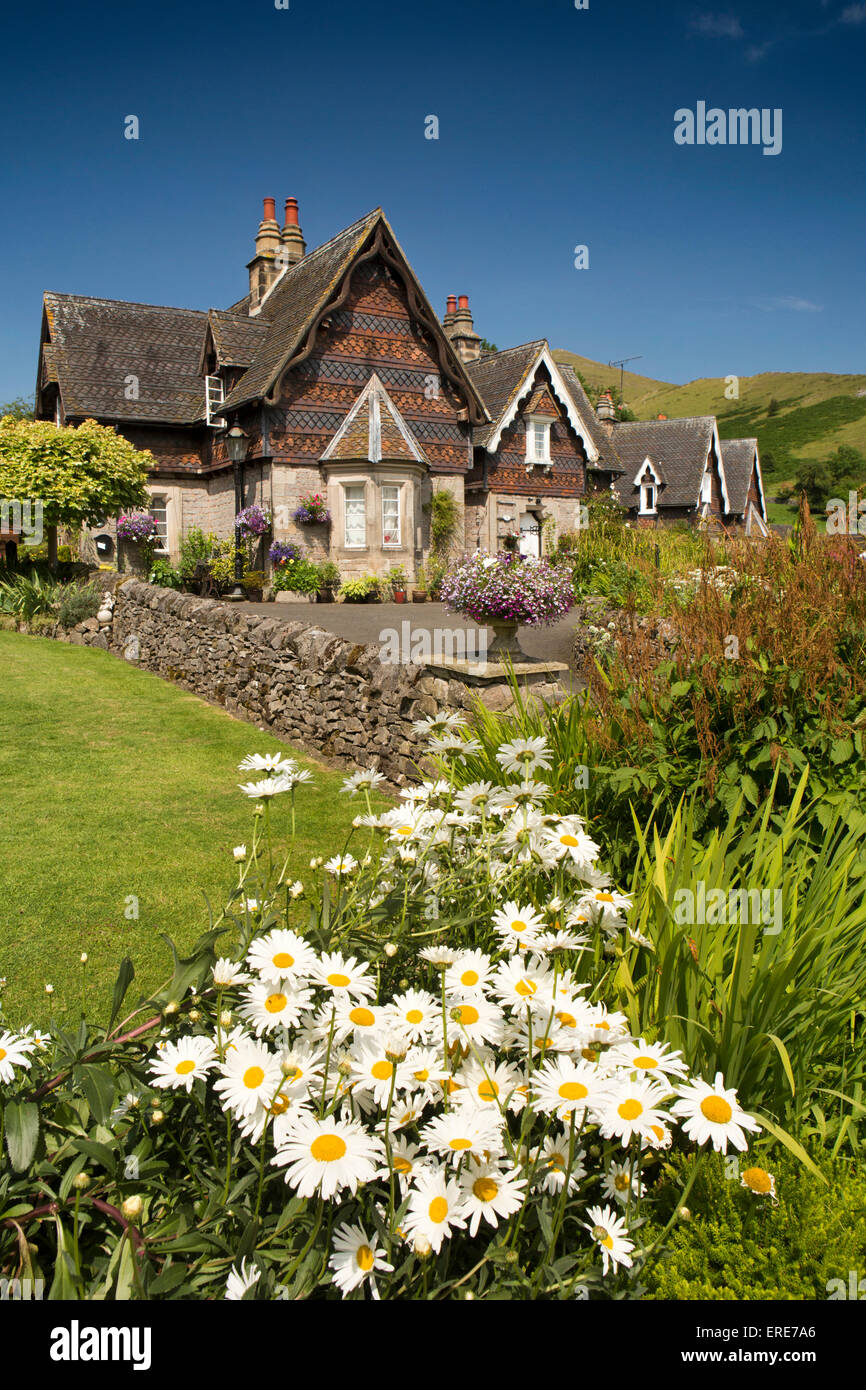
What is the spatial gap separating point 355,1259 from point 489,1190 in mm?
255

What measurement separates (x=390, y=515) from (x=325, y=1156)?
20.5 m

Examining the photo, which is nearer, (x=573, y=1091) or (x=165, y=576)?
(x=573, y=1091)

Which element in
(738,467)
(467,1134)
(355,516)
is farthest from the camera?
(738,467)

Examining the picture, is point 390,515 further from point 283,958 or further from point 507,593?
point 283,958

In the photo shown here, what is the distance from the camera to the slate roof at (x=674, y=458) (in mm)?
39938

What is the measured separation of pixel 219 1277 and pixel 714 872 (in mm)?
1868

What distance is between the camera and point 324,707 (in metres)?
8.73

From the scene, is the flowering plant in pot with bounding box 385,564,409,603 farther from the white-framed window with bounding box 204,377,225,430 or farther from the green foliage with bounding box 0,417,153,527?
the green foliage with bounding box 0,417,153,527

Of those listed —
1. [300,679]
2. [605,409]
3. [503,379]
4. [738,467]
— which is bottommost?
[300,679]

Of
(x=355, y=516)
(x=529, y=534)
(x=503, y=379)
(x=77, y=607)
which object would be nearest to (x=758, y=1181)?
(x=77, y=607)

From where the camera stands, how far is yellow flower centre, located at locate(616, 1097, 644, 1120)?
1438 millimetres

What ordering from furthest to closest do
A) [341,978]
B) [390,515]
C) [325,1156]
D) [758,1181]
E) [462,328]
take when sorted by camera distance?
1. [462,328]
2. [390,515]
3. [341,978]
4. [758,1181]
5. [325,1156]

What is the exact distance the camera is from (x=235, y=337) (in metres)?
21.7

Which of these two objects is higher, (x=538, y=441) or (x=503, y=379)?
(x=503, y=379)
